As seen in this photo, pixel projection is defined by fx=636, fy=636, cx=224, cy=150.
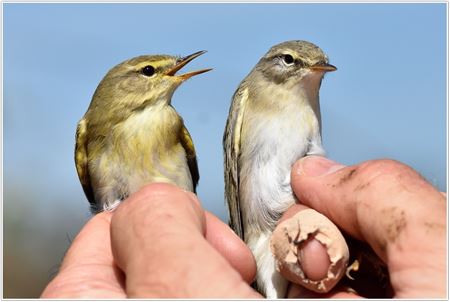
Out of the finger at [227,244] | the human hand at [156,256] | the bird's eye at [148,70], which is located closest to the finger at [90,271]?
the human hand at [156,256]

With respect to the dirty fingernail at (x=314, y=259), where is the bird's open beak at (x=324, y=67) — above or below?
above

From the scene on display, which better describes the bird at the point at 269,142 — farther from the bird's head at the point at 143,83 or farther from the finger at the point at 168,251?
the finger at the point at 168,251

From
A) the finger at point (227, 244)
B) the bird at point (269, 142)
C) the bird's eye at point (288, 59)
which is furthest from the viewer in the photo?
the bird's eye at point (288, 59)

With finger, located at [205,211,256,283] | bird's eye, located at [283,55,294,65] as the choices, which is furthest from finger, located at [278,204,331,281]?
bird's eye, located at [283,55,294,65]

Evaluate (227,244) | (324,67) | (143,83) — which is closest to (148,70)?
(143,83)

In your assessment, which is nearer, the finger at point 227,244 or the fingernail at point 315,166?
the finger at point 227,244

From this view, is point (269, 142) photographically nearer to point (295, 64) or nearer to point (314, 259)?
point (295, 64)

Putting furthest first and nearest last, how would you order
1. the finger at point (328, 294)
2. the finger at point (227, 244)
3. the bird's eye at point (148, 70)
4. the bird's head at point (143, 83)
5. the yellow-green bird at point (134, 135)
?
the bird's eye at point (148, 70)
the bird's head at point (143, 83)
the yellow-green bird at point (134, 135)
the finger at point (328, 294)
the finger at point (227, 244)
